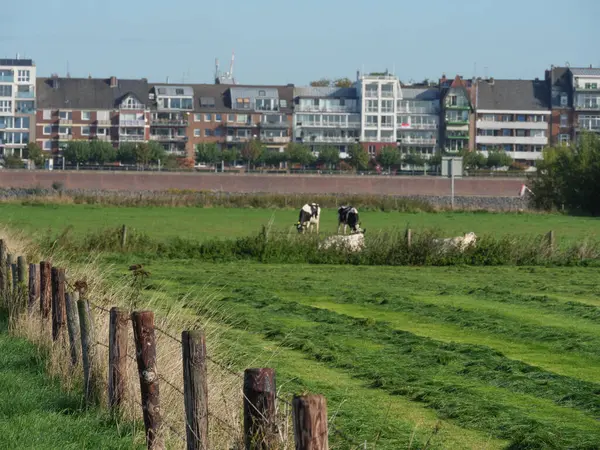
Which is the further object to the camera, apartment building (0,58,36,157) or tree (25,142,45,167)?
apartment building (0,58,36,157)

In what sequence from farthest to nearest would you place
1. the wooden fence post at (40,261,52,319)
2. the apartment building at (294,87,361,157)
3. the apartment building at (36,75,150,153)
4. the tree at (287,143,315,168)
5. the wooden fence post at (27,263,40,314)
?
the apartment building at (294,87,361,157), the apartment building at (36,75,150,153), the tree at (287,143,315,168), the wooden fence post at (27,263,40,314), the wooden fence post at (40,261,52,319)

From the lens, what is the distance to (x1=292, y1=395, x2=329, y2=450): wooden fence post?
6730 mm

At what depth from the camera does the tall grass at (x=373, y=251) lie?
33625mm

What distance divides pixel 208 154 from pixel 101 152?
555 inches

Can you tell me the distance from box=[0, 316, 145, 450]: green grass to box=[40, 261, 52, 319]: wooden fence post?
1.29 m

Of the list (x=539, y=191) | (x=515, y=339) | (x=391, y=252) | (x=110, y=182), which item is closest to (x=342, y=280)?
(x=391, y=252)

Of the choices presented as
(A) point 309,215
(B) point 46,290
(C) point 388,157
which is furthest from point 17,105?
(B) point 46,290

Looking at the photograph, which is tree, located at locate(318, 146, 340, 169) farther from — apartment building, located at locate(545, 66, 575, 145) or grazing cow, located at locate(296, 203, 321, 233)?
grazing cow, located at locate(296, 203, 321, 233)

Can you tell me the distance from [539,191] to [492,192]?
137ft

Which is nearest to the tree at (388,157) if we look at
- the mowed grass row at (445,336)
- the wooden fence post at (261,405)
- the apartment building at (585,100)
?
the apartment building at (585,100)

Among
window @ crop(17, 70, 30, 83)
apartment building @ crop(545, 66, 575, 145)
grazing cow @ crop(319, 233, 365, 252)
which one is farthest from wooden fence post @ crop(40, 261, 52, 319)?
apartment building @ crop(545, 66, 575, 145)

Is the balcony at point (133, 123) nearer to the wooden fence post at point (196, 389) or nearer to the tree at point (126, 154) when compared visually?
the tree at point (126, 154)

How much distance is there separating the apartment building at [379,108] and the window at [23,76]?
43.8 metres

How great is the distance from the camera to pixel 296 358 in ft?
52.6
